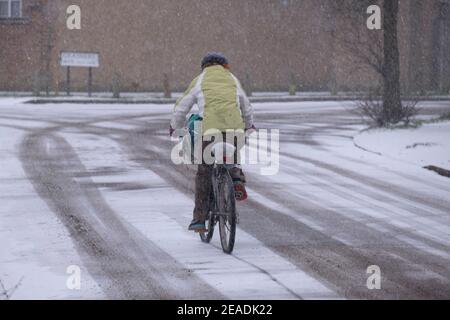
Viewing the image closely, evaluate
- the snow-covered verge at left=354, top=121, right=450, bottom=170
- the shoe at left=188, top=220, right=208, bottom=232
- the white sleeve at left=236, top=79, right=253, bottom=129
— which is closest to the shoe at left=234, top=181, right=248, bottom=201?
the shoe at left=188, top=220, right=208, bottom=232

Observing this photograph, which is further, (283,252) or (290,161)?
(290,161)

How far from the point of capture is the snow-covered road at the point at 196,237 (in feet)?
27.5

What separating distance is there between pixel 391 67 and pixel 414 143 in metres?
4.44

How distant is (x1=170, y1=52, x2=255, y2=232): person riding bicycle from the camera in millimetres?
9953

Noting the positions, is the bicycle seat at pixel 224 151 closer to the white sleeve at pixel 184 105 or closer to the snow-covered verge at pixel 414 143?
the white sleeve at pixel 184 105

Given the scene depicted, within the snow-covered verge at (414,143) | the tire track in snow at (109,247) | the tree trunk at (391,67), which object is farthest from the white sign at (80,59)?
the tire track in snow at (109,247)

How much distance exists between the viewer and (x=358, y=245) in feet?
33.5

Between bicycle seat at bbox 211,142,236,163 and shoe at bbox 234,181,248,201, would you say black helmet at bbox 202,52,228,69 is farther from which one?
shoe at bbox 234,181,248,201

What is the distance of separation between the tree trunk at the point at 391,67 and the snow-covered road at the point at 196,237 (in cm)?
386

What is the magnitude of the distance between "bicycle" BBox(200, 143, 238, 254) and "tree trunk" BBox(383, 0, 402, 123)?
1474 centimetres
